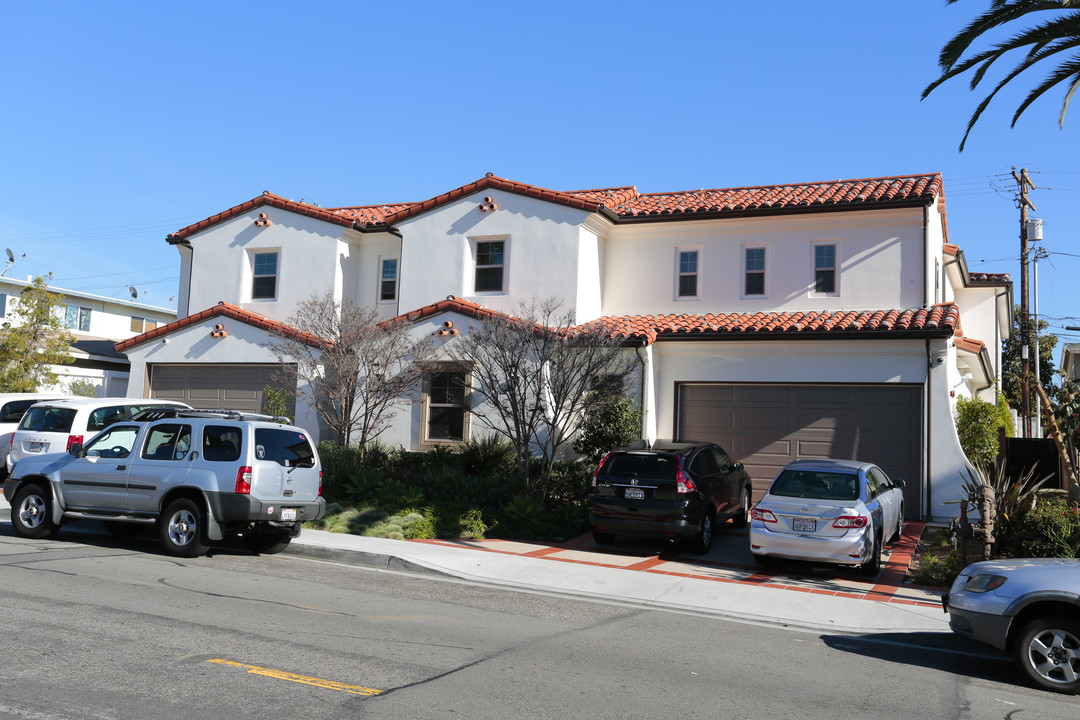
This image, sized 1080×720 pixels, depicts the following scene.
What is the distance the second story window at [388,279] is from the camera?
76.3ft

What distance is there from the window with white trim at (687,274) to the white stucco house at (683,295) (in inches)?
2.7

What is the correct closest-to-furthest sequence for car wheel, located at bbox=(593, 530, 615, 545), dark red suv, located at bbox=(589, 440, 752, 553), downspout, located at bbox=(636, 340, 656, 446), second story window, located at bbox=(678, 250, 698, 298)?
dark red suv, located at bbox=(589, 440, 752, 553) < car wheel, located at bbox=(593, 530, 615, 545) < downspout, located at bbox=(636, 340, 656, 446) < second story window, located at bbox=(678, 250, 698, 298)

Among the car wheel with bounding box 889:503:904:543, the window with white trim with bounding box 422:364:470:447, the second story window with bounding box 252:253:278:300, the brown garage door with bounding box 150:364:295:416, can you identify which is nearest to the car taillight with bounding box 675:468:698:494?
the car wheel with bounding box 889:503:904:543

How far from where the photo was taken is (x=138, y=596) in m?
9.11

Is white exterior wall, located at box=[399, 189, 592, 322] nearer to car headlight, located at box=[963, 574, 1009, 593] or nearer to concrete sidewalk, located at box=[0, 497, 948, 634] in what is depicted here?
concrete sidewalk, located at box=[0, 497, 948, 634]

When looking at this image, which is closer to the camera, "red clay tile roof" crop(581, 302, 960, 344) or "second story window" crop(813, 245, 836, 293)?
"red clay tile roof" crop(581, 302, 960, 344)

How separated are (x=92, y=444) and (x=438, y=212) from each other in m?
10.7

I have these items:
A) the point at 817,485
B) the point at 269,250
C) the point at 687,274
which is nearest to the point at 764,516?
the point at 817,485

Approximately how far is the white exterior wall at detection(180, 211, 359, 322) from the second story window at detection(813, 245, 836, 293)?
1141cm

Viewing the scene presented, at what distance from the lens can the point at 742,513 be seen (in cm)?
1681

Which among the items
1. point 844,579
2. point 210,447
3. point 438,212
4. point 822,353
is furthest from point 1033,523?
point 438,212

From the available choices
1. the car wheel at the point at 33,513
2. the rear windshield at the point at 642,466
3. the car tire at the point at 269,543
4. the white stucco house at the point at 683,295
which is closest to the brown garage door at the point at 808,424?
the white stucco house at the point at 683,295

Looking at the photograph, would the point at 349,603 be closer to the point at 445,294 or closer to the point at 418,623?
the point at 418,623

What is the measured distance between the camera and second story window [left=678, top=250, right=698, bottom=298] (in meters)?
21.1
